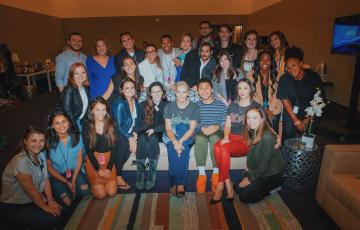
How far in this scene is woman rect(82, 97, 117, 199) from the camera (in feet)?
8.07

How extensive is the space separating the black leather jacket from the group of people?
0.04 ft

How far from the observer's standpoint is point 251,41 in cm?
356

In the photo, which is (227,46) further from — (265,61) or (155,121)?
(155,121)

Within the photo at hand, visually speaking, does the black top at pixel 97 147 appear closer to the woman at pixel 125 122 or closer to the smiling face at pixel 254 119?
the woman at pixel 125 122

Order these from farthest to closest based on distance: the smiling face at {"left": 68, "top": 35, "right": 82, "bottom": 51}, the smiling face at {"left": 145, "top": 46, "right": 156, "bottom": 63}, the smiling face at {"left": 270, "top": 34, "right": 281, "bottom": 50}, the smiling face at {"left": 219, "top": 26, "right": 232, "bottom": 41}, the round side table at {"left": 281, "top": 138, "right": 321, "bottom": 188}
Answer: the smiling face at {"left": 219, "top": 26, "right": 232, "bottom": 41} < the smiling face at {"left": 68, "top": 35, "right": 82, "bottom": 51} < the smiling face at {"left": 270, "top": 34, "right": 281, "bottom": 50} < the smiling face at {"left": 145, "top": 46, "right": 156, "bottom": 63} < the round side table at {"left": 281, "top": 138, "right": 321, "bottom": 188}

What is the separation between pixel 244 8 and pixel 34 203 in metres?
11.1

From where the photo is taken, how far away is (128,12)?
1105 cm

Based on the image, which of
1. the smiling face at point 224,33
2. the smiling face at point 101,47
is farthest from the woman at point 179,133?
the smiling face at point 224,33

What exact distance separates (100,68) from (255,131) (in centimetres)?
222

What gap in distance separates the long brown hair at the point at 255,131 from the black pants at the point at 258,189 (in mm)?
369

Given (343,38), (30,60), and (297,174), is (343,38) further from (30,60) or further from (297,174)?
(30,60)

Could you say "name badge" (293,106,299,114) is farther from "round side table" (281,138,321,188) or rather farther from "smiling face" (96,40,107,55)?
"smiling face" (96,40,107,55)

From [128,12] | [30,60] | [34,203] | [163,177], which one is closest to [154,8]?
[128,12]

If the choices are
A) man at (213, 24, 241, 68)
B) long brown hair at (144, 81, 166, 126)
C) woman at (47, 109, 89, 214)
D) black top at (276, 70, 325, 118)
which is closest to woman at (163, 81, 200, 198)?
long brown hair at (144, 81, 166, 126)
